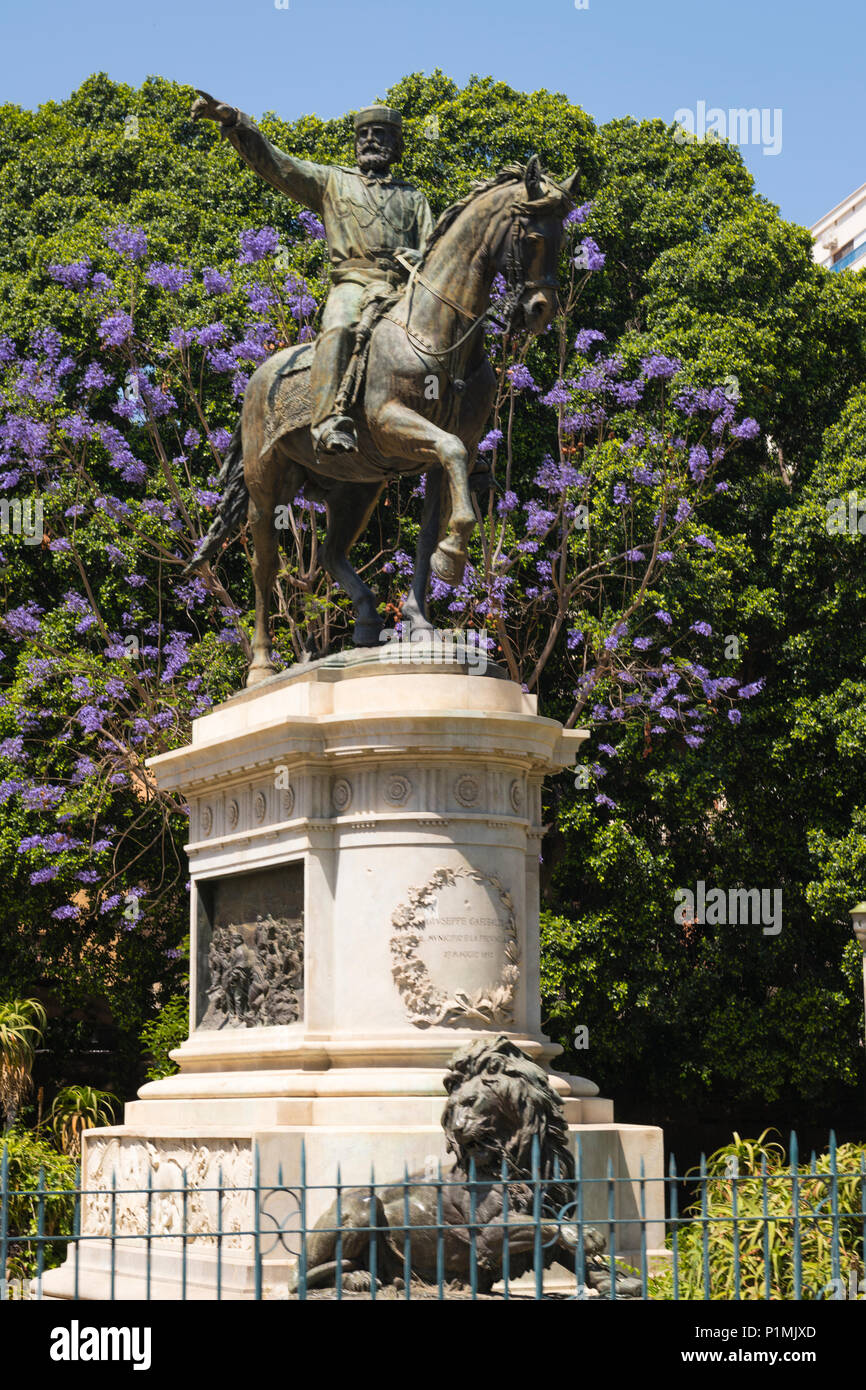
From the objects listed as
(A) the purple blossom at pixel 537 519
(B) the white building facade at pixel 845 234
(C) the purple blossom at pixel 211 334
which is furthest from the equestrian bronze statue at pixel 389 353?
(B) the white building facade at pixel 845 234

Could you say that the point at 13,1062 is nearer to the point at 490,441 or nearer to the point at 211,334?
the point at 211,334

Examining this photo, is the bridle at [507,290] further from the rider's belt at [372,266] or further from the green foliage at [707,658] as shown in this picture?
the green foliage at [707,658]

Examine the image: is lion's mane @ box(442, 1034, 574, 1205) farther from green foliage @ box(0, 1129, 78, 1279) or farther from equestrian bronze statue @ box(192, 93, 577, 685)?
green foliage @ box(0, 1129, 78, 1279)

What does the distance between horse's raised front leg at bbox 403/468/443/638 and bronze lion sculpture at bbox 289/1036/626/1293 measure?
12.1 feet

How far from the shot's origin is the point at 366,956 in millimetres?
11758

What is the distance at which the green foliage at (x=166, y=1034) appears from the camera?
20.7 metres

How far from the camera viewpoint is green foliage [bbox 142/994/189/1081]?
20688mm

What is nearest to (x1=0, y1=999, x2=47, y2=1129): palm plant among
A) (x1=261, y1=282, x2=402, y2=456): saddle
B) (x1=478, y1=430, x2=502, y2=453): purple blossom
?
(x1=478, y1=430, x2=502, y2=453): purple blossom

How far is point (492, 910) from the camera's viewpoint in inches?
468

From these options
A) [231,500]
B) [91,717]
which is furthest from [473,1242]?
[91,717]

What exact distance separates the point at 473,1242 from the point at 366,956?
4631 mm

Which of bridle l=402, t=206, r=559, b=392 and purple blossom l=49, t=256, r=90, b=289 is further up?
purple blossom l=49, t=256, r=90, b=289

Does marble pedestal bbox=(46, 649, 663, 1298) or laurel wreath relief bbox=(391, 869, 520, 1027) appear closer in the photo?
marble pedestal bbox=(46, 649, 663, 1298)
